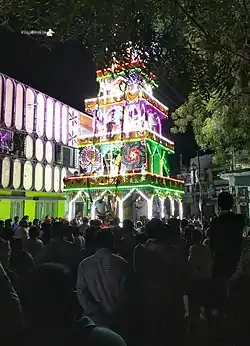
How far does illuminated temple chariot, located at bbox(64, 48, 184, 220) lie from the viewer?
66.1ft

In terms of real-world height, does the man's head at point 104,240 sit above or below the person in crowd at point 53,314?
above

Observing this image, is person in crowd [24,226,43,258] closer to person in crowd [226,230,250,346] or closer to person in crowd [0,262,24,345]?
person in crowd [226,230,250,346]

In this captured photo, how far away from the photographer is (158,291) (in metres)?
4.17


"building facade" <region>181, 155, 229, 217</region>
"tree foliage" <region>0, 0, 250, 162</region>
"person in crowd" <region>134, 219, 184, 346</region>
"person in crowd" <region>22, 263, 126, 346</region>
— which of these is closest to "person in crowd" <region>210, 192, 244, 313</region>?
"person in crowd" <region>134, 219, 184, 346</region>

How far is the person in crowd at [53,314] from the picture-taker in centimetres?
184

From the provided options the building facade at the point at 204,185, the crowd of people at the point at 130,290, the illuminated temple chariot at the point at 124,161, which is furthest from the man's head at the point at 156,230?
the building facade at the point at 204,185

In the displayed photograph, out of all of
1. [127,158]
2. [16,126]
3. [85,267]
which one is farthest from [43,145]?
[85,267]

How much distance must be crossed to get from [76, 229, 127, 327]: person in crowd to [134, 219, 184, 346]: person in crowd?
468 mm

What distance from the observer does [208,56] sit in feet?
12.1

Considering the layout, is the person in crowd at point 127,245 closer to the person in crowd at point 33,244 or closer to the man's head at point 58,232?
the man's head at point 58,232

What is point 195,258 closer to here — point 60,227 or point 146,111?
point 60,227

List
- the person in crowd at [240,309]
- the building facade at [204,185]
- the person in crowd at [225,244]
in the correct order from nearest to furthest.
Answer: the person in crowd at [240,309] < the person in crowd at [225,244] < the building facade at [204,185]

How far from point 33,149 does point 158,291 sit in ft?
62.7

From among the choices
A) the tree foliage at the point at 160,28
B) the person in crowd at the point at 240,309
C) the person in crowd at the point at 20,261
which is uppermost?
the tree foliage at the point at 160,28
